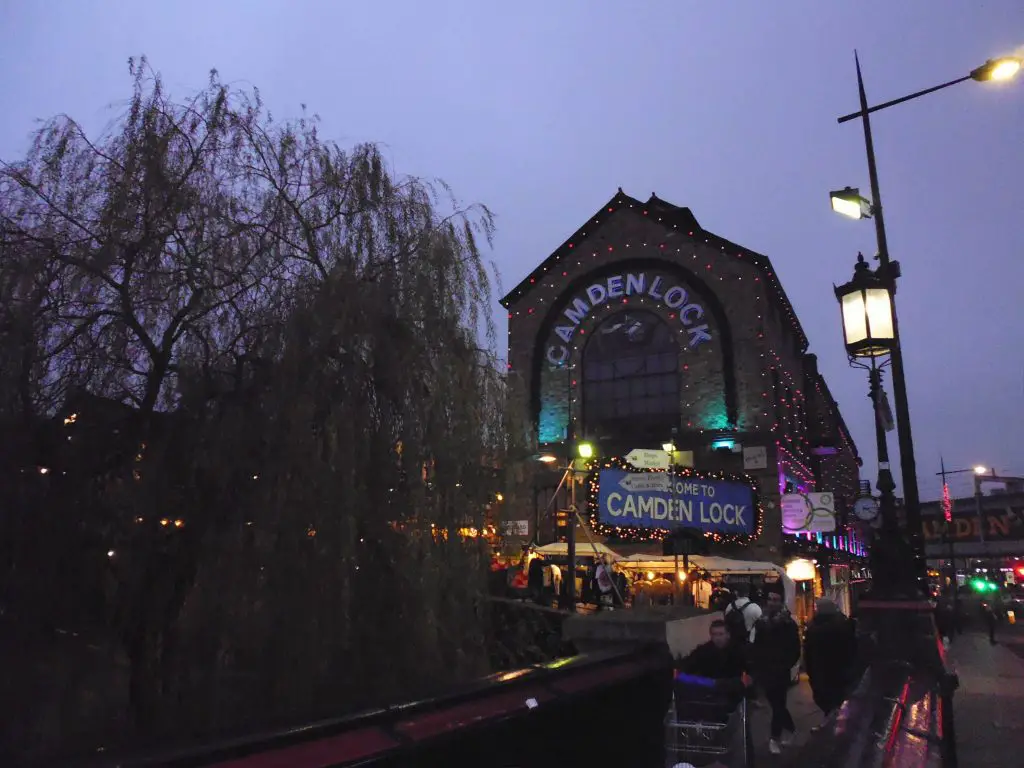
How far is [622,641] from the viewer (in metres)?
6.81

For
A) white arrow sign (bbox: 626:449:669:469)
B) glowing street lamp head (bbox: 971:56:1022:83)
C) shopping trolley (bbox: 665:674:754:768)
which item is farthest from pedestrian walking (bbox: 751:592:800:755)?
white arrow sign (bbox: 626:449:669:469)

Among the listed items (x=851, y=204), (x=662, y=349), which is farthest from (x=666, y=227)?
(x=851, y=204)

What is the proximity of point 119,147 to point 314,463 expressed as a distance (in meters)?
3.56

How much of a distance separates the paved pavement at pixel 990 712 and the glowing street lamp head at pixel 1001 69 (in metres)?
7.46

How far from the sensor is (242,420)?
234 inches

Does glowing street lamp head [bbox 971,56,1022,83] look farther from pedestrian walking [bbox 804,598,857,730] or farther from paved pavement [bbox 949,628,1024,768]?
paved pavement [bbox 949,628,1024,768]

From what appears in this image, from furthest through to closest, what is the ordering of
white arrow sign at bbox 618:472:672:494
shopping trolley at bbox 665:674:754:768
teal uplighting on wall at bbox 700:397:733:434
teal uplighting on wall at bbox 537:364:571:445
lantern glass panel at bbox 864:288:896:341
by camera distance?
teal uplighting on wall at bbox 537:364:571:445, teal uplighting on wall at bbox 700:397:733:434, white arrow sign at bbox 618:472:672:494, lantern glass panel at bbox 864:288:896:341, shopping trolley at bbox 665:674:754:768

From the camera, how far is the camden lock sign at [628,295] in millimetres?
27922

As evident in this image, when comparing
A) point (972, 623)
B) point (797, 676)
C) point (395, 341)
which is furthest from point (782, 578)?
point (972, 623)

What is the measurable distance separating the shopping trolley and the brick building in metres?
20.1

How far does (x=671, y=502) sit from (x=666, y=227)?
46.7 feet

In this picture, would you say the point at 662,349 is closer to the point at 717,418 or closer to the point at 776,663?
the point at 717,418

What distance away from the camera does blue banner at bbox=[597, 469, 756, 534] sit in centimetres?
1778

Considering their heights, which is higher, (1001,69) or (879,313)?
(1001,69)
